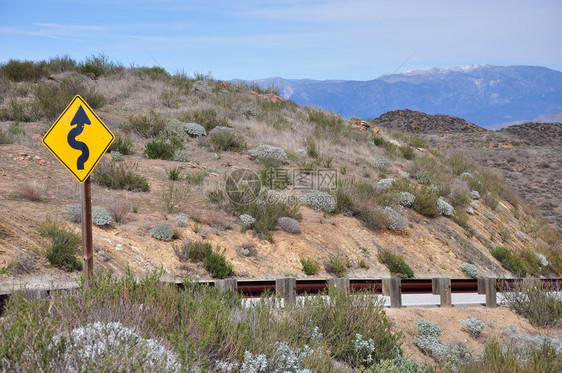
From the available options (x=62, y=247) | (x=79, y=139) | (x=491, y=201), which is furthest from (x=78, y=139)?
(x=491, y=201)

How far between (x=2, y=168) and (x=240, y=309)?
8.98 metres

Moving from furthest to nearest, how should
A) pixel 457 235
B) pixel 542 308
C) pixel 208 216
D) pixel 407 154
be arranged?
1. pixel 407 154
2. pixel 457 235
3. pixel 208 216
4. pixel 542 308

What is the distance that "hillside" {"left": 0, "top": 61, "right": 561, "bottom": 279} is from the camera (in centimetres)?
924

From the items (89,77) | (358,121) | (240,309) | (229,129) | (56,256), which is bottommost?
(240,309)

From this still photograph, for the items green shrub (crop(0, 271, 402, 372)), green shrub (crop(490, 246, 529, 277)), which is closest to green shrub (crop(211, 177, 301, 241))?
green shrub (crop(0, 271, 402, 372))

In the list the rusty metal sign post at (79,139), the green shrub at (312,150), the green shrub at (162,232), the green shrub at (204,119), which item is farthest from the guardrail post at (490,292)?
the green shrub at (204,119)

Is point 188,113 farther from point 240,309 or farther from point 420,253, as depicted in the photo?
point 240,309

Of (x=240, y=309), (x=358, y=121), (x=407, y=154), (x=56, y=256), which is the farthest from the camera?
(x=358, y=121)

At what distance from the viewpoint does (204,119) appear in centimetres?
1809

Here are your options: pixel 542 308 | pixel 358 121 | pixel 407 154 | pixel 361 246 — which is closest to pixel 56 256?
pixel 361 246

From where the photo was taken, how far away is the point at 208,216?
10.7 meters

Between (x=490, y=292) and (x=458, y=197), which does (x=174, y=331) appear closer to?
(x=490, y=292)

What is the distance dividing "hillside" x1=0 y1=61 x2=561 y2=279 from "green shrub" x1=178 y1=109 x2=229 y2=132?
0.08 meters

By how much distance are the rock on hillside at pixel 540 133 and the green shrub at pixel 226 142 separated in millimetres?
46344
